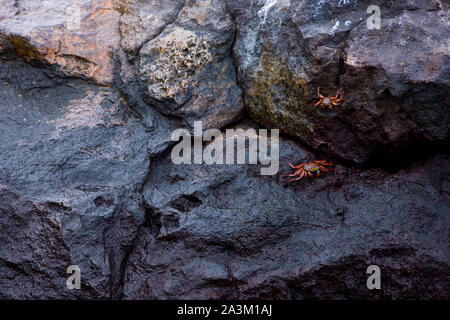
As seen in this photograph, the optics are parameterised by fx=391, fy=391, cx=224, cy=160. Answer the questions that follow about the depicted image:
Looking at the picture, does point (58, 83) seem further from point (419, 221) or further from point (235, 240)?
point (419, 221)

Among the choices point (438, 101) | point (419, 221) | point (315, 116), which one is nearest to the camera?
point (438, 101)

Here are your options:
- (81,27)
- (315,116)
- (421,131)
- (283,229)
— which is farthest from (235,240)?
(81,27)
